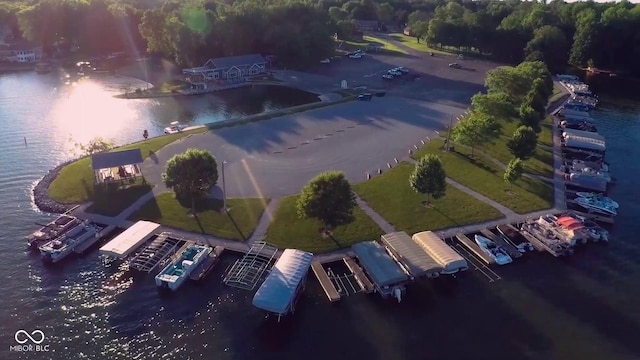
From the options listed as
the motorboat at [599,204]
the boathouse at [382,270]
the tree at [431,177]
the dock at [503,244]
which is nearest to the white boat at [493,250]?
the dock at [503,244]

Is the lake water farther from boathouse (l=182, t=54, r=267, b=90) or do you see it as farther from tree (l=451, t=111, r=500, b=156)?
boathouse (l=182, t=54, r=267, b=90)

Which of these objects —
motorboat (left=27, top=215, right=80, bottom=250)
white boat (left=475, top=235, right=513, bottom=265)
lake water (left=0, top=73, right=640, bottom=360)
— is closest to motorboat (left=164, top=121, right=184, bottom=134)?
lake water (left=0, top=73, right=640, bottom=360)

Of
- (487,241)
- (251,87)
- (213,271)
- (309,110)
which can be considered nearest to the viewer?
(213,271)

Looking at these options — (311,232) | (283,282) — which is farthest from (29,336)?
(311,232)

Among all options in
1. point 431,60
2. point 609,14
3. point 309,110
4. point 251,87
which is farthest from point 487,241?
point 609,14

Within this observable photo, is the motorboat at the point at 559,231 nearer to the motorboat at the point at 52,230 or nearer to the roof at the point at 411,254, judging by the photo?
the roof at the point at 411,254

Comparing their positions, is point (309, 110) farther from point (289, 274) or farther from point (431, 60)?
point (431, 60)
